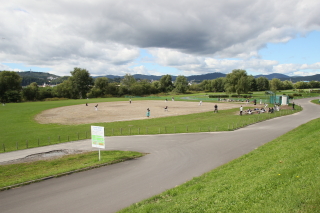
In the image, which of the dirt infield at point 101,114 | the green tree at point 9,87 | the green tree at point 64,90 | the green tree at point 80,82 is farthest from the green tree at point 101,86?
the dirt infield at point 101,114

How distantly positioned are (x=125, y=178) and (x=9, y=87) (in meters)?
114

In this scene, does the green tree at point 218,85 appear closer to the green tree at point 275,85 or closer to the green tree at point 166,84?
the green tree at point 166,84

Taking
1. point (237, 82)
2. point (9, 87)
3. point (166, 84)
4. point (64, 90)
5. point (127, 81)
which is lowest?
point (64, 90)

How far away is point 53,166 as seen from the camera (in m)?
14.6

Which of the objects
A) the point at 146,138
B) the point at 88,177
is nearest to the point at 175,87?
the point at 146,138

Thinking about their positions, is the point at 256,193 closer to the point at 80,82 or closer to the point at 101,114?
the point at 101,114

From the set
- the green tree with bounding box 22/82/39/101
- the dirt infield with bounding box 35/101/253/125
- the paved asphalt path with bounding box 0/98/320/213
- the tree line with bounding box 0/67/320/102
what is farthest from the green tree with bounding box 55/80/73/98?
the paved asphalt path with bounding box 0/98/320/213

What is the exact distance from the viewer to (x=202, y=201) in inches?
283

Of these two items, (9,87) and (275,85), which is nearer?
(9,87)

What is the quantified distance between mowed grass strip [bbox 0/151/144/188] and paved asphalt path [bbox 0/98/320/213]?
2.56ft

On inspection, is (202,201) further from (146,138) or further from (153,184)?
(146,138)

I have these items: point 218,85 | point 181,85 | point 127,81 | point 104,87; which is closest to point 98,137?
point 104,87

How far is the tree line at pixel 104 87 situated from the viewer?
333ft

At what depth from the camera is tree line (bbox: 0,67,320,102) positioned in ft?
333
